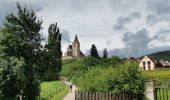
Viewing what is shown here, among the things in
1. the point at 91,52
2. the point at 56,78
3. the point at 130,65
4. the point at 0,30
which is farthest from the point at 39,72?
the point at 91,52

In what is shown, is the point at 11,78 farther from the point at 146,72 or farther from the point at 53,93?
the point at 146,72

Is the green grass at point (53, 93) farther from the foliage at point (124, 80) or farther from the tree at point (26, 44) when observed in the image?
the foliage at point (124, 80)

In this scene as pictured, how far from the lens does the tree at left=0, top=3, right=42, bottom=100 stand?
150 ft

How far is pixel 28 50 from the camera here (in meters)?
47.2

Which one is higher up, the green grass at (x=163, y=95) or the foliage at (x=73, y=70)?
the foliage at (x=73, y=70)

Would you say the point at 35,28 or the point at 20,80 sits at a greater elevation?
the point at 35,28

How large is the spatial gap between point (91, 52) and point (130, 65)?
14161 cm

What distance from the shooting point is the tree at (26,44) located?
45.7 m

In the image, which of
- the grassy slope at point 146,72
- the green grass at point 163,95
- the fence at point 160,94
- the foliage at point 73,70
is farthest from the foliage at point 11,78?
the foliage at point 73,70

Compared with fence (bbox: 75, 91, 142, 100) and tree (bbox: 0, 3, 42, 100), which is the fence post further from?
tree (bbox: 0, 3, 42, 100)

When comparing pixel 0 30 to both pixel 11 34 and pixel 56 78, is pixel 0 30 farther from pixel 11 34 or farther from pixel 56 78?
pixel 56 78

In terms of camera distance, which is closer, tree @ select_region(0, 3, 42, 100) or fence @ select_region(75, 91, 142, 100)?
fence @ select_region(75, 91, 142, 100)

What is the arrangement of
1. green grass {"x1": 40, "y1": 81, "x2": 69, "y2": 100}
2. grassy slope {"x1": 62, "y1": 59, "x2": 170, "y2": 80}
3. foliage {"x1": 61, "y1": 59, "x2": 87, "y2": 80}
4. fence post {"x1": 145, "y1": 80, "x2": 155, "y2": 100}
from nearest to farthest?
1. fence post {"x1": 145, "y1": 80, "x2": 155, "y2": 100}
2. green grass {"x1": 40, "y1": 81, "x2": 69, "y2": 100}
3. grassy slope {"x1": 62, "y1": 59, "x2": 170, "y2": 80}
4. foliage {"x1": 61, "y1": 59, "x2": 87, "y2": 80}

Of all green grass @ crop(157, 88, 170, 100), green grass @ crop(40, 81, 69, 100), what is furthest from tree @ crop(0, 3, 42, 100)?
green grass @ crop(157, 88, 170, 100)
